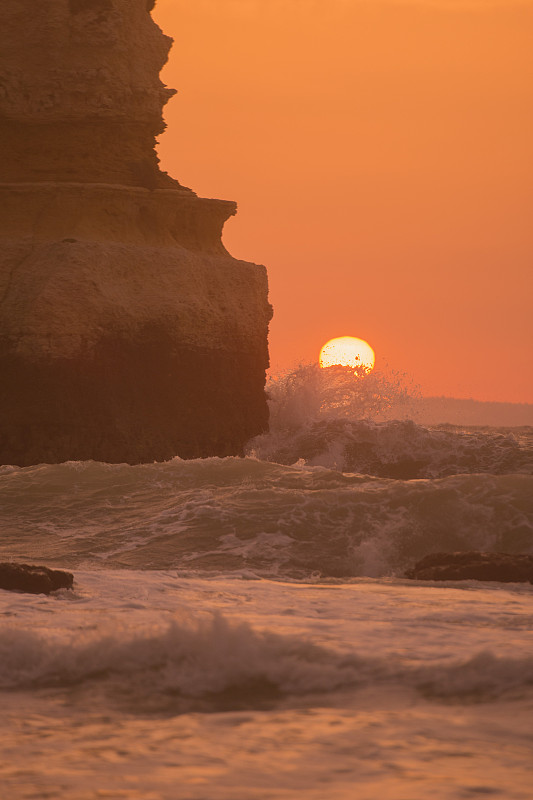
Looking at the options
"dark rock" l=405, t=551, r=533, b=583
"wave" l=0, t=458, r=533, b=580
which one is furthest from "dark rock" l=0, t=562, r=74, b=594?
"dark rock" l=405, t=551, r=533, b=583

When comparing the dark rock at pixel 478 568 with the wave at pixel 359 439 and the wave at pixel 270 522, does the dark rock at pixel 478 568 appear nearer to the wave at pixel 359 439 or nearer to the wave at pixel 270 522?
the wave at pixel 270 522

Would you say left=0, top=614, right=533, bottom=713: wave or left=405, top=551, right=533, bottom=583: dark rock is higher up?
left=405, top=551, right=533, bottom=583: dark rock

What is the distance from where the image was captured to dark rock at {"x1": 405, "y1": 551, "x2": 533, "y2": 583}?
8.45 meters

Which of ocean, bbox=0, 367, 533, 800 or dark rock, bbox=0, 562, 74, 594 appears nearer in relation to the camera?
ocean, bbox=0, 367, 533, 800

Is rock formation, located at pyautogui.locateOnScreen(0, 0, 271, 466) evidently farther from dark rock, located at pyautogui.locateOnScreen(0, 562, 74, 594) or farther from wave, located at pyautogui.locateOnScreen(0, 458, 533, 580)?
dark rock, located at pyautogui.locateOnScreen(0, 562, 74, 594)

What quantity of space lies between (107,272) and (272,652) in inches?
538

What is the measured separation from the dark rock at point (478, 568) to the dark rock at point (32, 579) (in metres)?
2.90

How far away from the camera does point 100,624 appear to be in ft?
19.7

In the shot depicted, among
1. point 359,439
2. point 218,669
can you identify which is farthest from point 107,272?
point 218,669

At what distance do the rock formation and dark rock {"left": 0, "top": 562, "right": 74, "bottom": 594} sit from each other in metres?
9.71

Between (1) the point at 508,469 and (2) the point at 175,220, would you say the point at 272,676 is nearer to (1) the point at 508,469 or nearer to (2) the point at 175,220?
(1) the point at 508,469

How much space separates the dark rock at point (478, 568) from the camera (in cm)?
845

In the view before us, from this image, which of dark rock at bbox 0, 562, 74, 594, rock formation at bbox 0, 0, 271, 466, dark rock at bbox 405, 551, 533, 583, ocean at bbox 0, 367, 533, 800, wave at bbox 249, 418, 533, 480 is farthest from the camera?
wave at bbox 249, 418, 533, 480

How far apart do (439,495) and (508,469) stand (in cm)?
692
